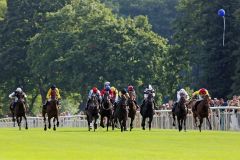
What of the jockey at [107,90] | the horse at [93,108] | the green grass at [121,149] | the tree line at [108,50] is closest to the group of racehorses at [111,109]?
the horse at [93,108]

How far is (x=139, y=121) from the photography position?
53.5 m

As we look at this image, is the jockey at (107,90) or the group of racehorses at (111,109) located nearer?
the jockey at (107,90)

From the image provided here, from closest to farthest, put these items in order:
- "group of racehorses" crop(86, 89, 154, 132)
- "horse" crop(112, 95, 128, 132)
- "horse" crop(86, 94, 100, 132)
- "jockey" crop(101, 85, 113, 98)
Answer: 1. "horse" crop(112, 95, 128, 132)
2. "jockey" crop(101, 85, 113, 98)
3. "group of racehorses" crop(86, 89, 154, 132)
4. "horse" crop(86, 94, 100, 132)

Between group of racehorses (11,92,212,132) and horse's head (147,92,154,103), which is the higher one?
horse's head (147,92,154,103)

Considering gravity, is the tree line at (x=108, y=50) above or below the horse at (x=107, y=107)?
above

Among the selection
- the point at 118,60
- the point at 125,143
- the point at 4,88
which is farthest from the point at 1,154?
the point at 4,88

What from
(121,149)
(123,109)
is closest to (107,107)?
(123,109)

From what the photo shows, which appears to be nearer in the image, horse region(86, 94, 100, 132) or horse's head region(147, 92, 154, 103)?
A: horse's head region(147, 92, 154, 103)

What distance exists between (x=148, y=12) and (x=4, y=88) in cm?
3879

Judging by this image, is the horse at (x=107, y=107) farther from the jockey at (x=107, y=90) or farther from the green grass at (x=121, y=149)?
the green grass at (x=121, y=149)

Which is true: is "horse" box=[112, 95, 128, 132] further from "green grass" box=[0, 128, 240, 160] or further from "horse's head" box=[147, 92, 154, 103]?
"green grass" box=[0, 128, 240, 160]

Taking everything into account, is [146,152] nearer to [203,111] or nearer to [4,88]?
[203,111]

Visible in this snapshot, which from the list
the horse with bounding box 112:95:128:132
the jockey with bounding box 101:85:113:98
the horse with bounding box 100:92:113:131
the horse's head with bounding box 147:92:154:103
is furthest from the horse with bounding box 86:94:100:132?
the horse's head with bounding box 147:92:154:103

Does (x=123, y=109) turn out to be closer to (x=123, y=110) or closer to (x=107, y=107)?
(x=123, y=110)
